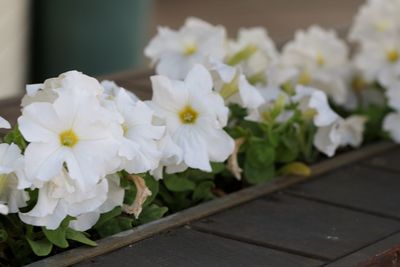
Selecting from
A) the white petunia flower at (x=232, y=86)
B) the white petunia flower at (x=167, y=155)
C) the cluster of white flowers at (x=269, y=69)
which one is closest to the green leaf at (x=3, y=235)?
the white petunia flower at (x=167, y=155)

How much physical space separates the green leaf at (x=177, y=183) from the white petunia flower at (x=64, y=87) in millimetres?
402

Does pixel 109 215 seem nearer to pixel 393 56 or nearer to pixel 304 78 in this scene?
pixel 304 78

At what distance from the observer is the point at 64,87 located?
2408 millimetres

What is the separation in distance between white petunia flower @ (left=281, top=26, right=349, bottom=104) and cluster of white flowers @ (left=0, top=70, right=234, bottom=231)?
1.20 meters

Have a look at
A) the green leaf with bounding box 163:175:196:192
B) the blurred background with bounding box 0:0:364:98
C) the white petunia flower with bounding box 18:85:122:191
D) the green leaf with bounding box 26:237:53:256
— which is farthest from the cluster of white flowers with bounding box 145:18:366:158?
the blurred background with bounding box 0:0:364:98

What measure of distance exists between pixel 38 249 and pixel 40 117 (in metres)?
0.26

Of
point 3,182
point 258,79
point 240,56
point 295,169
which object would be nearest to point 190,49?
point 240,56

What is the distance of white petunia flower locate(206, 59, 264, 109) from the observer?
9.48 feet

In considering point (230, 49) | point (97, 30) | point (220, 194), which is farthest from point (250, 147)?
point (97, 30)

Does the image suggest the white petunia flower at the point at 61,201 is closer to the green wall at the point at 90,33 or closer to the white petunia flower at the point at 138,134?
the white petunia flower at the point at 138,134

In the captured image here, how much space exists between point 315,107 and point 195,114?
0.51 meters

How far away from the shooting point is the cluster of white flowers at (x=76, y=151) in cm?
231

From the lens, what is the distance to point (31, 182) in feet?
7.52

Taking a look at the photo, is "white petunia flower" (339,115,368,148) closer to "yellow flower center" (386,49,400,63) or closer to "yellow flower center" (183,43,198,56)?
"yellow flower center" (386,49,400,63)
